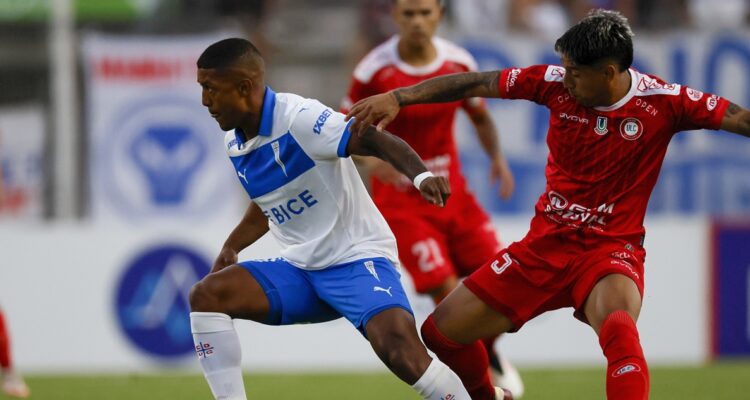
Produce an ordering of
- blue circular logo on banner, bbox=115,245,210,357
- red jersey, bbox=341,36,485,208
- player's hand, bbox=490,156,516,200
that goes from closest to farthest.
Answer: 1. red jersey, bbox=341,36,485,208
2. player's hand, bbox=490,156,516,200
3. blue circular logo on banner, bbox=115,245,210,357

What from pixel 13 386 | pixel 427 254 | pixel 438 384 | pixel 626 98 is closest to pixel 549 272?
pixel 438 384

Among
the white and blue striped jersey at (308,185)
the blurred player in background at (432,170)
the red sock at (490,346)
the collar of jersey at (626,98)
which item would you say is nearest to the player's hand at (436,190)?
the white and blue striped jersey at (308,185)

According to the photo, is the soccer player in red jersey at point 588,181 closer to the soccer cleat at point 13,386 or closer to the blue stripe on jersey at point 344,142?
the blue stripe on jersey at point 344,142

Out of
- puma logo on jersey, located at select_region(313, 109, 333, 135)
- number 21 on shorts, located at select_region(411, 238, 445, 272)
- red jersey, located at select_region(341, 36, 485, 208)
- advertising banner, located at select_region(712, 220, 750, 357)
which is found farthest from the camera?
advertising banner, located at select_region(712, 220, 750, 357)

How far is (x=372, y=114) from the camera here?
567 centimetres

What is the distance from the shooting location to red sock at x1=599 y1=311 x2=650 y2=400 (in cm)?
536

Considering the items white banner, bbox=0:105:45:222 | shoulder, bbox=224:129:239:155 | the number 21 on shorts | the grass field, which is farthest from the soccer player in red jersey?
white banner, bbox=0:105:45:222

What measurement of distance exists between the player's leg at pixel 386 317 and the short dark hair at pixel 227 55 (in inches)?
42.1

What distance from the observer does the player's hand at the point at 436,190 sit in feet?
17.3

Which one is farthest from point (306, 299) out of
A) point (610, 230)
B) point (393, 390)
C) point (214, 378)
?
point (393, 390)

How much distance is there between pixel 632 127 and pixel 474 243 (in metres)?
2.51

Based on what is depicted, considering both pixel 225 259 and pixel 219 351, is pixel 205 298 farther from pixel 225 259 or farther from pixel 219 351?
pixel 225 259

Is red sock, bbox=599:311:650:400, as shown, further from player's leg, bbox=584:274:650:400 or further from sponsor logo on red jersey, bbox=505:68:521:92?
sponsor logo on red jersey, bbox=505:68:521:92

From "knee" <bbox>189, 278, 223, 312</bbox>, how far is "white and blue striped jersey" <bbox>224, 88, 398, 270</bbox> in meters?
0.45
